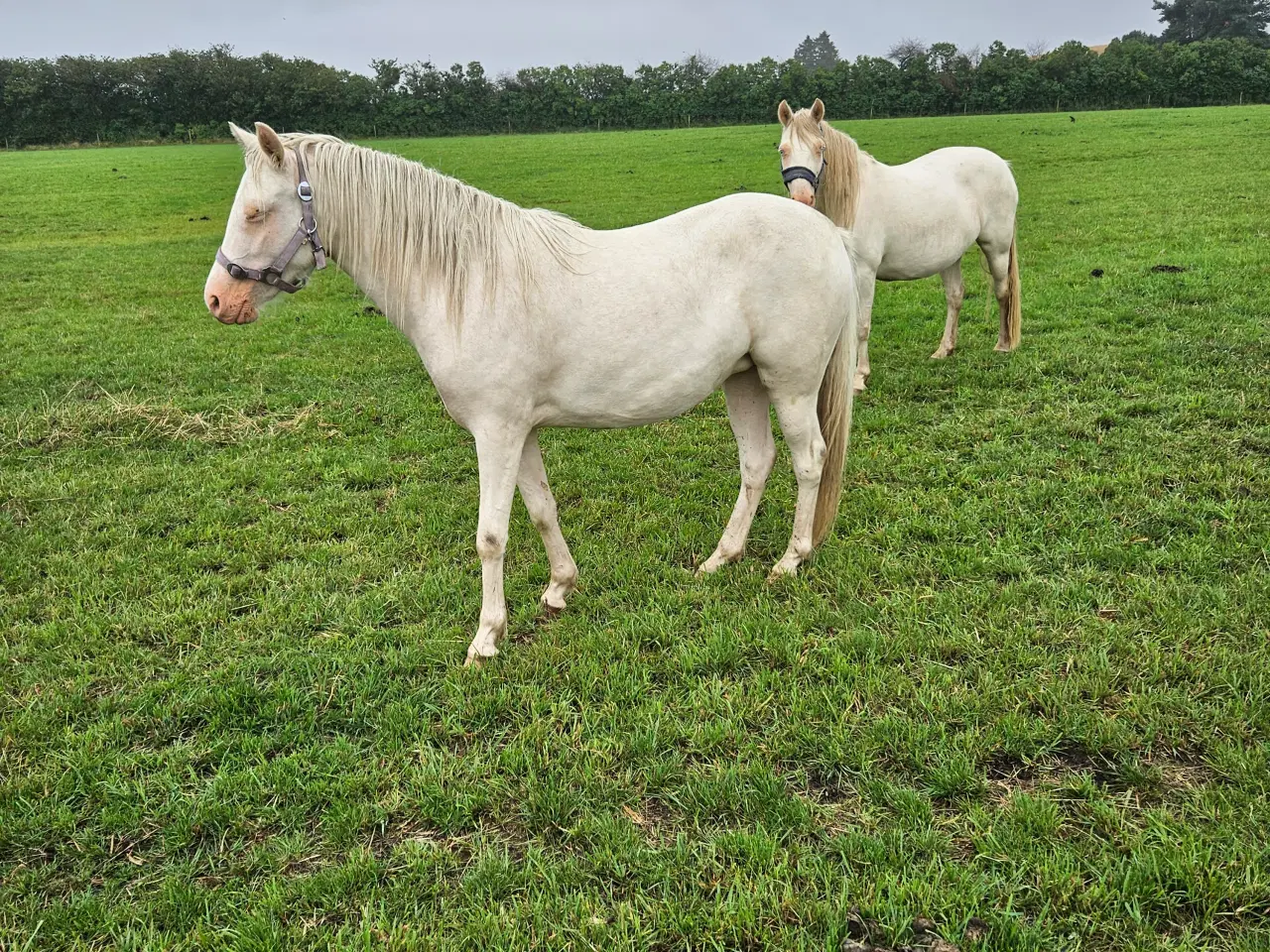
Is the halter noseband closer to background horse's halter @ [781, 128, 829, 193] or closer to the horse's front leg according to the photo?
background horse's halter @ [781, 128, 829, 193]

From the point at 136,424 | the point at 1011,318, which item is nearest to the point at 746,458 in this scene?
the point at 1011,318

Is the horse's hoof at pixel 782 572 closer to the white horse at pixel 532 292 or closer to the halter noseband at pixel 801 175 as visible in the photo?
the white horse at pixel 532 292

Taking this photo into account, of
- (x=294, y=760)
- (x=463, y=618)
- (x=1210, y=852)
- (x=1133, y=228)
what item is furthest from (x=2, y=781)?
(x=1133, y=228)

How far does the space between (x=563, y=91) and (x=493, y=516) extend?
187 ft

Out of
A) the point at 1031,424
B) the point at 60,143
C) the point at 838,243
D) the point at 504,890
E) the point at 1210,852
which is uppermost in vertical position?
the point at 60,143

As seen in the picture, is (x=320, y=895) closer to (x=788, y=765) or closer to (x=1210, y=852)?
(x=788, y=765)

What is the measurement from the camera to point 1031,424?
18.1 feet

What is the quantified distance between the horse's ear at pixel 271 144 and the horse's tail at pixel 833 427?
9.04 ft

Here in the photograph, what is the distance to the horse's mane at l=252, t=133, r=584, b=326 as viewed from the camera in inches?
124

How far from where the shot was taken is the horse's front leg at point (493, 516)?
328 centimetres

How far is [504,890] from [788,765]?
1076mm

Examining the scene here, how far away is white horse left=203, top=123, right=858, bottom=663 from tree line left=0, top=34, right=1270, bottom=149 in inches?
1869

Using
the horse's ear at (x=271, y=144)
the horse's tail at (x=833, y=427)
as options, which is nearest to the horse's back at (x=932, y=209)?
the horse's tail at (x=833, y=427)

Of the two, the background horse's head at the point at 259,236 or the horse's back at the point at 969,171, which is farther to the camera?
the horse's back at the point at 969,171
